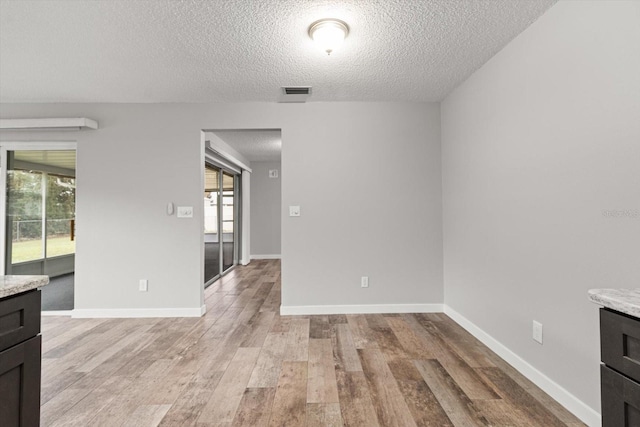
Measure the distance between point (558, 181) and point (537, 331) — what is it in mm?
1006

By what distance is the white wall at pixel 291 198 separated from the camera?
3498 millimetres

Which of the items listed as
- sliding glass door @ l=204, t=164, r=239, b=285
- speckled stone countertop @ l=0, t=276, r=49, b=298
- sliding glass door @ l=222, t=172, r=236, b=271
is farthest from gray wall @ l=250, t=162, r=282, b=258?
speckled stone countertop @ l=0, t=276, r=49, b=298

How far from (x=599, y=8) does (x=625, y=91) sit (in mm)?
486

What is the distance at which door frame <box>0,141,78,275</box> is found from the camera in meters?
3.48

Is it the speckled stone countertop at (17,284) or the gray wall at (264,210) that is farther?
the gray wall at (264,210)

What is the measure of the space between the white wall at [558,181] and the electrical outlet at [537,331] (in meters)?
0.04

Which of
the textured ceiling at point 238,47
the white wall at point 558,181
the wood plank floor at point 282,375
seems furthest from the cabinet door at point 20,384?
the white wall at point 558,181

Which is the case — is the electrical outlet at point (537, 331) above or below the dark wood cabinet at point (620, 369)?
below

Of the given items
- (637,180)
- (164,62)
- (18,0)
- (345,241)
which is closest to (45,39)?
(18,0)

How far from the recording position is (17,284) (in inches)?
44.4

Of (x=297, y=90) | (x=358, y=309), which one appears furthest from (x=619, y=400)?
(x=297, y=90)

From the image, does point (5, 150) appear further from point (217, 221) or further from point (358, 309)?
point (358, 309)

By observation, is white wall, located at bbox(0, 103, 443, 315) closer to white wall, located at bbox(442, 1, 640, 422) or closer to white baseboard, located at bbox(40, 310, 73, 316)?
white baseboard, located at bbox(40, 310, 73, 316)

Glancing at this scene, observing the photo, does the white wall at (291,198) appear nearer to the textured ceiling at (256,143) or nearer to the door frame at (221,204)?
the textured ceiling at (256,143)
